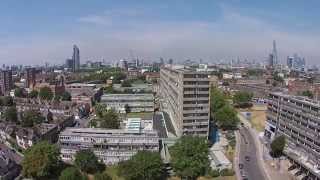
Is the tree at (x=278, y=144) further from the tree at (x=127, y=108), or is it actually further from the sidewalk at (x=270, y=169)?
the tree at (x=127, y=108)

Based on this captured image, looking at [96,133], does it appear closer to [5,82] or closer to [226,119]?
[226,119]

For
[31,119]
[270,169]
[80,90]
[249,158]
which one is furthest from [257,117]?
[80,90]

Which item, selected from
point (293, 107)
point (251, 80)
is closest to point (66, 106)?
point (293, 107)

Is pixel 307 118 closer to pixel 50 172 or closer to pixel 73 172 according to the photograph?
pixel 73 172

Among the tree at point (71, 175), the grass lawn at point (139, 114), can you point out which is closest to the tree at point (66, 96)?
the grass lawn at point (139, 114)

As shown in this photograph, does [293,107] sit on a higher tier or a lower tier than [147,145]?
higher

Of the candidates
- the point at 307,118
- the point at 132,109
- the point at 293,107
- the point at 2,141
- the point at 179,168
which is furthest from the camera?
the point at 132,109
